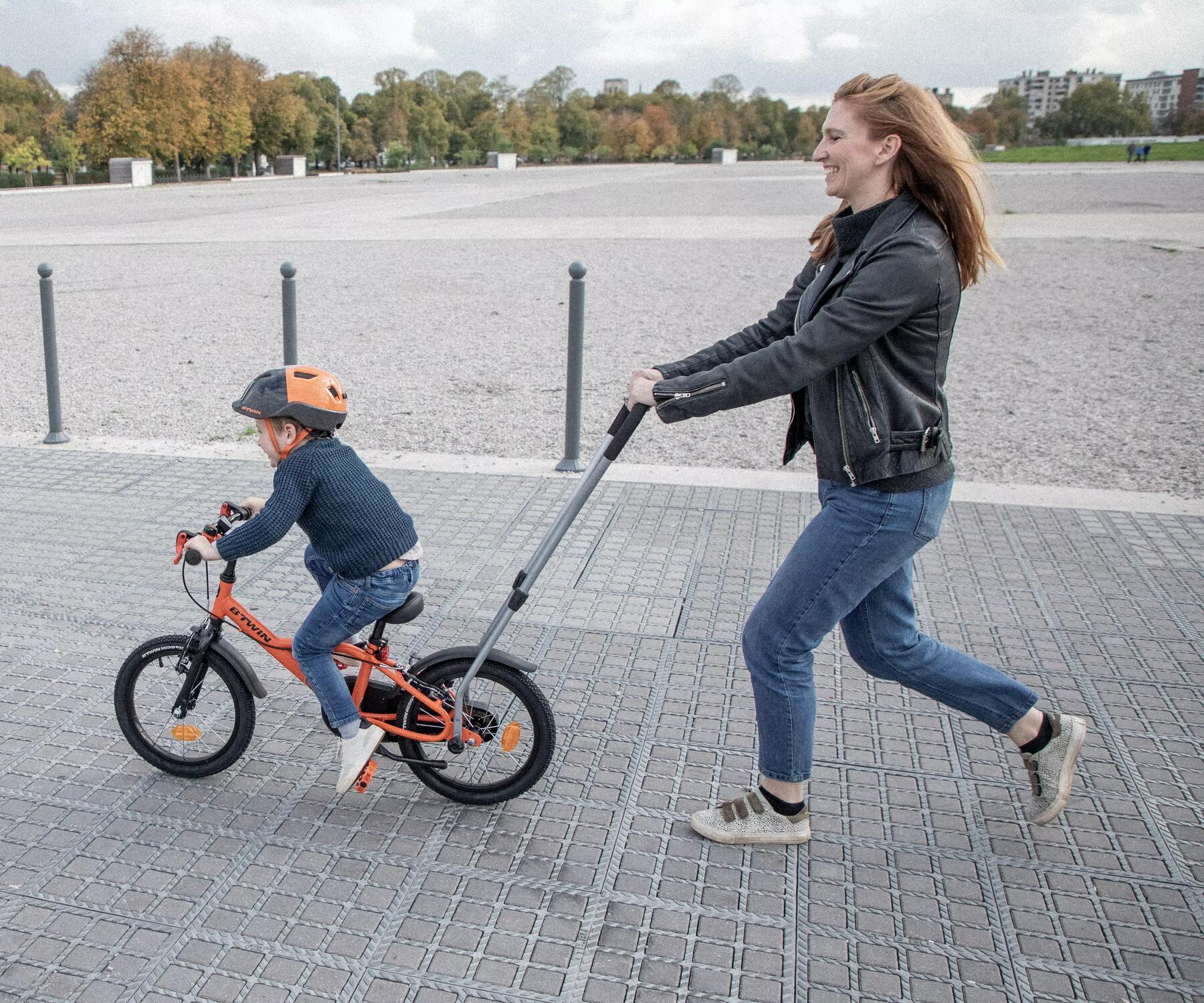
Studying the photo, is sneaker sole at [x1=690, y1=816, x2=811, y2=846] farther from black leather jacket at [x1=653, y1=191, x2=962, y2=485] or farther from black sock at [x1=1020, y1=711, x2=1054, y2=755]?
black leather jacket at [x1=653, y1=191, x2=962, y2=485]

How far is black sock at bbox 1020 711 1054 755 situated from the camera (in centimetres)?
333

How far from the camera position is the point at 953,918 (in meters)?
2.99

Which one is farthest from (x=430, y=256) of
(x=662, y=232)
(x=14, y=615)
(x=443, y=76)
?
(x=443, y=76)

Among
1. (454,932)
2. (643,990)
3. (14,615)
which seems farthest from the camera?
(14,615)

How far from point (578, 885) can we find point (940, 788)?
123cm

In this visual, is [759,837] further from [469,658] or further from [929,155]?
[929,155]

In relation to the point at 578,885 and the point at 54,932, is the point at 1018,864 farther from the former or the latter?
the point at 54,932

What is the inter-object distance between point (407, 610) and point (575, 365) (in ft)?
12.1

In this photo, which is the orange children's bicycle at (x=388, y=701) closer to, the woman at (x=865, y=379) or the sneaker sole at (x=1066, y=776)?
the woman at (x=865, y=379)

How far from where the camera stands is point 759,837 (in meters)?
3.27

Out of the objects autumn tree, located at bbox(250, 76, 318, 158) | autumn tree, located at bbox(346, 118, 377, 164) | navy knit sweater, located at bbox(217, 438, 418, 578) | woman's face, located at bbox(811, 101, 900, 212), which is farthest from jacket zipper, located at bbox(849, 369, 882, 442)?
autumn tree, located at bbox(346, 118, 377, 164)

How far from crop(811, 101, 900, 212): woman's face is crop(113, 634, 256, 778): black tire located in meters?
2.21

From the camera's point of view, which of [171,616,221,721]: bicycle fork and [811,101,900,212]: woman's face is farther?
[171,616,221,721]: bicycle fork

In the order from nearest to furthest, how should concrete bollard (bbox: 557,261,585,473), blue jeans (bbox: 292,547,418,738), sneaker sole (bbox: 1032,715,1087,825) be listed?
1. blue jeans (bbox: 292,547,418,738)
2. sneaker sole (bbox: 1032,715,1087,825)
3. concrete bollard (bbox: 557,261,585,473)
